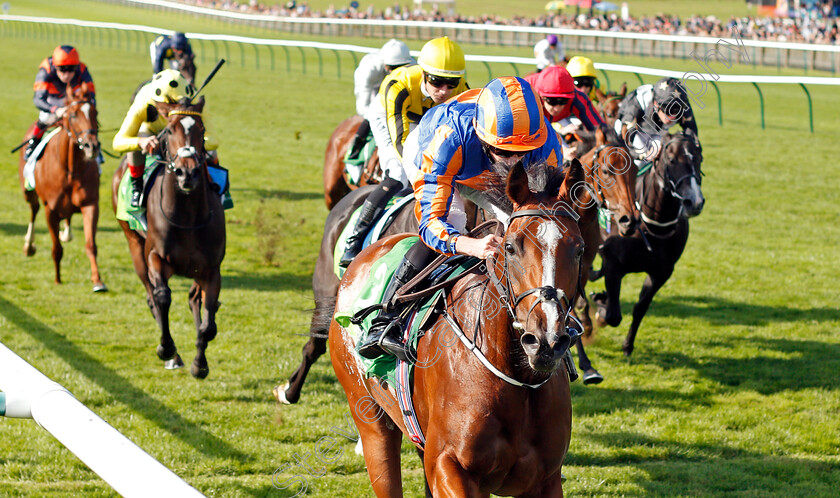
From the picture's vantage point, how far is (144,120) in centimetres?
692

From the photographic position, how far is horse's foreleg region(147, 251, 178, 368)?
6.46 m

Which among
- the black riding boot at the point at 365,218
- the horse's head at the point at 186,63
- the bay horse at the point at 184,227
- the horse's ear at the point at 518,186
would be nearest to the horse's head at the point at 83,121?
the horse's head at the point at 186,63

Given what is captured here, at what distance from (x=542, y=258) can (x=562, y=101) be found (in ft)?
12.3

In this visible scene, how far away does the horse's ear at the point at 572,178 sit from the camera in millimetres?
2777

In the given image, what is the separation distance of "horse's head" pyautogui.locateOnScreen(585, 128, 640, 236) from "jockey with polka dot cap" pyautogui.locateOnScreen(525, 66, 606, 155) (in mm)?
373

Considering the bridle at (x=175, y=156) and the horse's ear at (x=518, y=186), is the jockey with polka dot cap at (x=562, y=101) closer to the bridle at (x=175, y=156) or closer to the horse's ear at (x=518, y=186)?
the bridle at (x=175, y=156)

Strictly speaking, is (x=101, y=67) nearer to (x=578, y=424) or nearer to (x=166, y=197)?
(x=166, y=197)

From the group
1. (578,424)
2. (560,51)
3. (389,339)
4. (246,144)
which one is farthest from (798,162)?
(389,339)

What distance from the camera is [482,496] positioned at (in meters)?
3.04

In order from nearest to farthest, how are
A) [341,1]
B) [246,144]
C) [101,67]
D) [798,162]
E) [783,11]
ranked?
[798,162] → [246,144] → [101,67] → [783,11] → [341,1]

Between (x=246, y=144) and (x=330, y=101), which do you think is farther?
(x=330, y=101)

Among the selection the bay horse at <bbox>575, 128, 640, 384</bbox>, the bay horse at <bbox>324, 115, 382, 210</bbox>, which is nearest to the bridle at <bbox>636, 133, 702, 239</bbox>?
the bay horse at <bbox>575, 128, 640, 384</bbox>

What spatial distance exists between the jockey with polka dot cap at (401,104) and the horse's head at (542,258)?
2.06 meters

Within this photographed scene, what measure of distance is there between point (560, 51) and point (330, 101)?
11.3 meters
